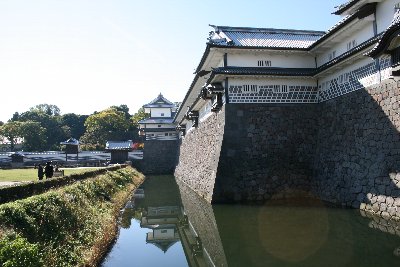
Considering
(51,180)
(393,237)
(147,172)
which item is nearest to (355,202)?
(393,237)

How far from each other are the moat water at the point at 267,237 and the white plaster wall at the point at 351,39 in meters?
6.47

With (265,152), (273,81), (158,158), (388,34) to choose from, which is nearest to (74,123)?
(158,158)

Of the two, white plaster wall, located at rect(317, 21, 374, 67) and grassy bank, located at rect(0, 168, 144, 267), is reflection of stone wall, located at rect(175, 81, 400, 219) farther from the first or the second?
grassy bank, located at rect(0, 168, 144, 267)

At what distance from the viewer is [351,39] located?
13.2 m

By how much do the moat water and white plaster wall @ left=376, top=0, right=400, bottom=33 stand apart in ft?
20.9

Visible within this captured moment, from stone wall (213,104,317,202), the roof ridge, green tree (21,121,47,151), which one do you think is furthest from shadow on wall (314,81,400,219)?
green tree (21,121,47,151)

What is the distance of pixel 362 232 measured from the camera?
8258mm

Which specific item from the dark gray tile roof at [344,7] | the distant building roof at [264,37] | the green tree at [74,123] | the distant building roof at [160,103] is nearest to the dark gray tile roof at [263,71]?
the distant building roof at [264,37]

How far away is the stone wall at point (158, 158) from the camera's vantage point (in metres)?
36.2

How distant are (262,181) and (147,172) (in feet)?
78.3

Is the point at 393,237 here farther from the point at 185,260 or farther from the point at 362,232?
the point at 185,260

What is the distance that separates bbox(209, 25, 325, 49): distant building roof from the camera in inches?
649

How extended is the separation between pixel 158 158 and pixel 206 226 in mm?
27034

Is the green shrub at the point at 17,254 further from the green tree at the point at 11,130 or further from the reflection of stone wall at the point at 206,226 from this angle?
the green tree at the point at 11,130
